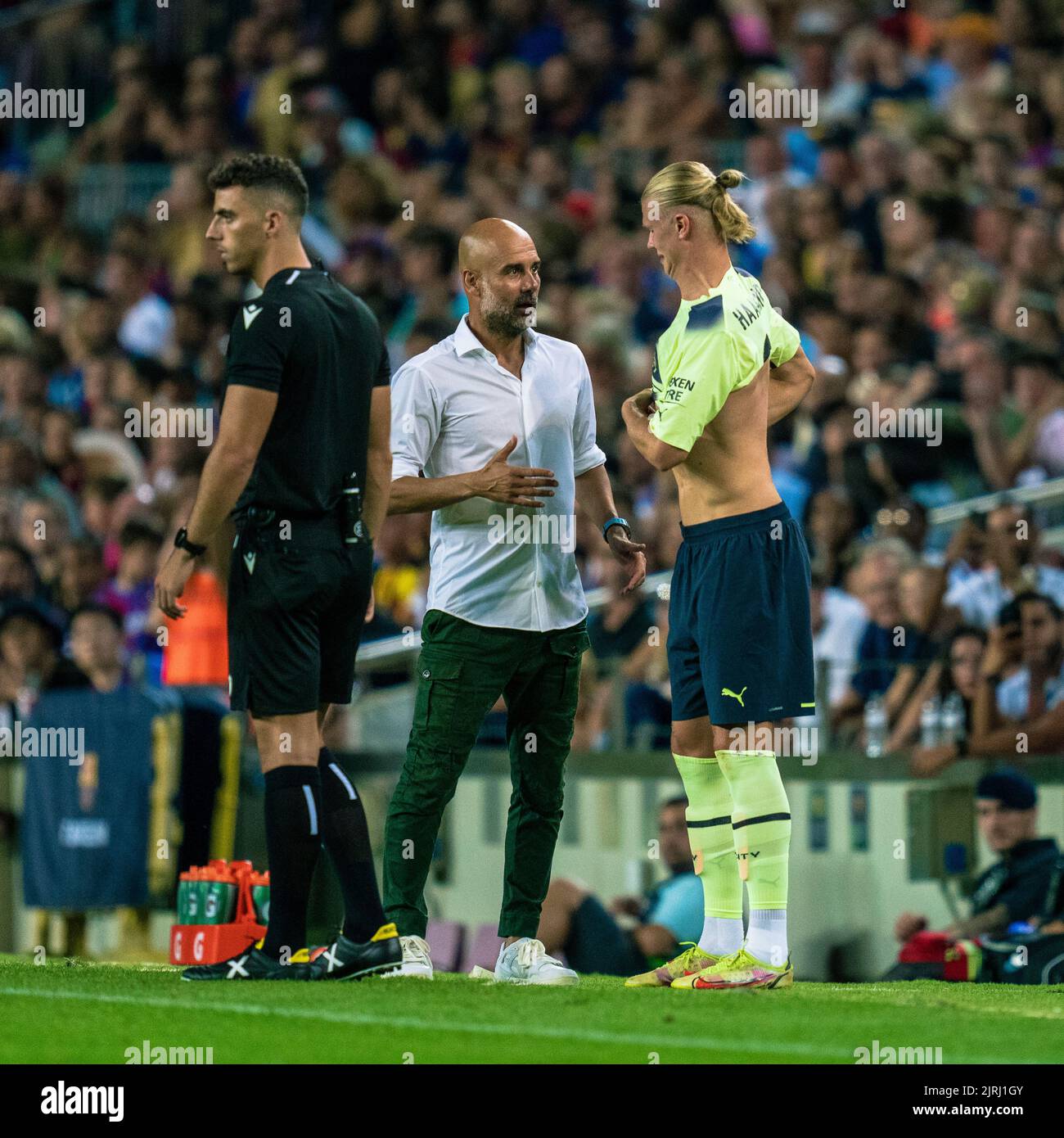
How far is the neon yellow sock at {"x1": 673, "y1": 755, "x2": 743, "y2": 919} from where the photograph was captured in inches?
241

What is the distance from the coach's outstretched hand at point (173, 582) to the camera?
578 cm

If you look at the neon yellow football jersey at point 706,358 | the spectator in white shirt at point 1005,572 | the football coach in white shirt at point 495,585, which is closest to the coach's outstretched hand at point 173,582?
the football coach in white shirt at point 495,585

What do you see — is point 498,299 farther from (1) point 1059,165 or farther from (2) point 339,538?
(1) point 1059,165

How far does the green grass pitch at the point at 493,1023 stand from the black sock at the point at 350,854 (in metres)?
0.17

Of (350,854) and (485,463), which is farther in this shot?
(485,463)

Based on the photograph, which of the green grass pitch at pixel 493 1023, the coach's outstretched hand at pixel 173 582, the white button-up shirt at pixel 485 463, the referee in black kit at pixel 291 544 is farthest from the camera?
the white button-up shirt at pixel 485 463

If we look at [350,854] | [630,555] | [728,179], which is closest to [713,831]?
[630,555]

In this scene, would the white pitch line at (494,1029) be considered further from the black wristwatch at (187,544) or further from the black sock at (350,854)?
the black wristwatch at (187,544)

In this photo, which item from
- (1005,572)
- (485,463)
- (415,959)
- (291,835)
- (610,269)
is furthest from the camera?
(610,269)

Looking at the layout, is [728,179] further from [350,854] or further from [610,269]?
[610,269]

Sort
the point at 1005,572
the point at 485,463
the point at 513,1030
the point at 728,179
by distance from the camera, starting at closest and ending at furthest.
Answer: the point at 513,1030, the point at 728,179, the point at 485,463, the point at 1005,572

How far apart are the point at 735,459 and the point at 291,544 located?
1229 millimetres

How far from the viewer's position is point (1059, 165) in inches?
475

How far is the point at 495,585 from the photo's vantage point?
250 inches
